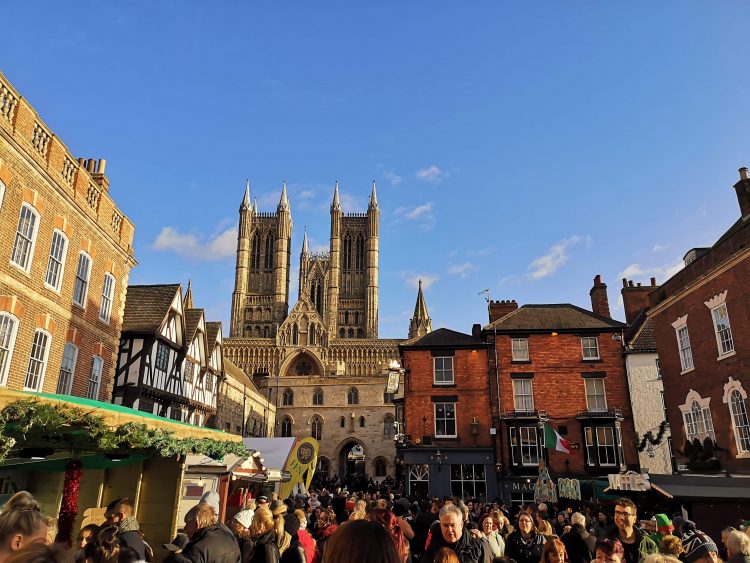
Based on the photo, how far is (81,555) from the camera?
4.73 metres

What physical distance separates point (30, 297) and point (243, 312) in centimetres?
7901

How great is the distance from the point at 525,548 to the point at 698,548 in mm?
2176

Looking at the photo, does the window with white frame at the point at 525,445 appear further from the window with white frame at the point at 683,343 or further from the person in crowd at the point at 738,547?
the person in crowd at the point at 738,547

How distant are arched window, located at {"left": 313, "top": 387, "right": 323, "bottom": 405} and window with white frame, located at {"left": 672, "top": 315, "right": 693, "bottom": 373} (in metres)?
42.8

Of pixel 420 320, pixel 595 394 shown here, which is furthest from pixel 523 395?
pixel 420 320

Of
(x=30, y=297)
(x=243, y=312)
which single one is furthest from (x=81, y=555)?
(x=243, y=312)

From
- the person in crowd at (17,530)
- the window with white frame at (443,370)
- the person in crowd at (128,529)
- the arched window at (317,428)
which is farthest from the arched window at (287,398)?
the person in crowd at (17,530)

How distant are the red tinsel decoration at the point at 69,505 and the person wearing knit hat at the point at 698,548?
31.0 feet

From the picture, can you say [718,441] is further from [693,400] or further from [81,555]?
[81,555]

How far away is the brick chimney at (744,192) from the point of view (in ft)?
60.9

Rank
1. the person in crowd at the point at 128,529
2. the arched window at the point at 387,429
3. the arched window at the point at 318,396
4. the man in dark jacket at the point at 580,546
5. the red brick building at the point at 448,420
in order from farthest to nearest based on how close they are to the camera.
A: the arched window at the point at 318,396 < the arched window at the point at 387,429 < the red brick building at the point at 448,420 < the man in dark jacket at the point at 580,546 < the person in crowd at the point at 128,529

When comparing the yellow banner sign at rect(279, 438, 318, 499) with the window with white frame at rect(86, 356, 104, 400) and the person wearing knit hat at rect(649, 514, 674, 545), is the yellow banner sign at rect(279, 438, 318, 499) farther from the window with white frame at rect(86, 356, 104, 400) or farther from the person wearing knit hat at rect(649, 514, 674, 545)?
the person wearing knit hat at rect(649, 514, 674, 545)

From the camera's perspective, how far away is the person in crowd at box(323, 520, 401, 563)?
7.62 feet

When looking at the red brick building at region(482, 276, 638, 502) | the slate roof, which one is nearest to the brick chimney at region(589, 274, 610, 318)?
the red brick building at region(482, 276, 638, 502)
